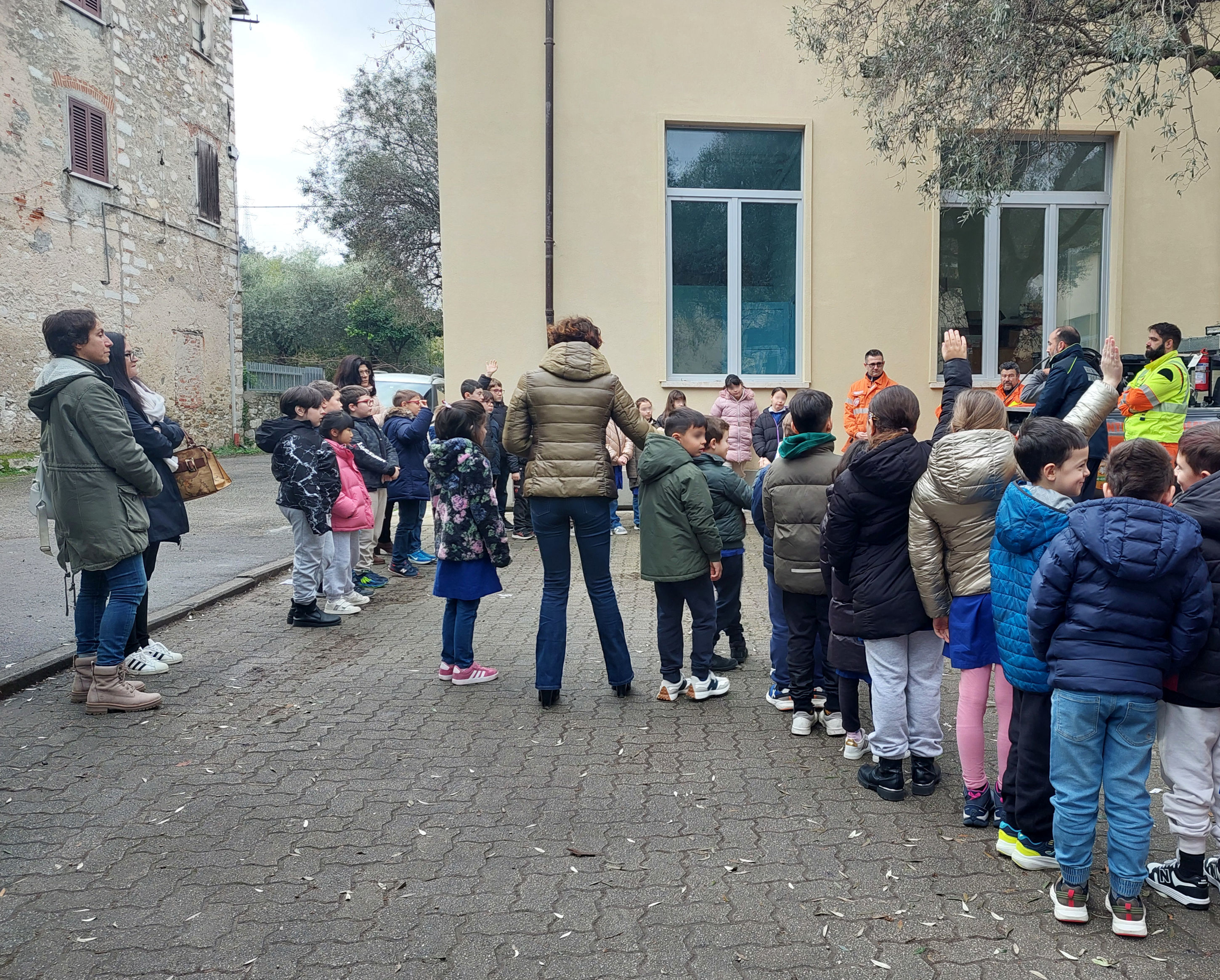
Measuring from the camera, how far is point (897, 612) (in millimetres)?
3988

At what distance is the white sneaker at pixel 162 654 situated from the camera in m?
6.23

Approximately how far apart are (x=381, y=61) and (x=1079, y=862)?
27310mm

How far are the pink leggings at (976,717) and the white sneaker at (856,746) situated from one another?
703 millimetres

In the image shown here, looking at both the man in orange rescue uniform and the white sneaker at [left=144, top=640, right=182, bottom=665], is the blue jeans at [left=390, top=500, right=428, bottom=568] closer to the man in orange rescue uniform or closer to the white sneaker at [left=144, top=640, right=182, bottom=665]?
the white sneaker at [left=144, top=640, right=182, bottom=665]

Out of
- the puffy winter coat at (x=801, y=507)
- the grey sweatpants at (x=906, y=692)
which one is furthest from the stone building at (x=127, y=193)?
the grey sweatpants at (x=906, y=692)

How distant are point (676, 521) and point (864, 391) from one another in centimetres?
679

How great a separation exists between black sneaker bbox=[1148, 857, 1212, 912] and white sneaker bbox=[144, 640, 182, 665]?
549 cm

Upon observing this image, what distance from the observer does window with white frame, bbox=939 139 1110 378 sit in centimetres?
1305

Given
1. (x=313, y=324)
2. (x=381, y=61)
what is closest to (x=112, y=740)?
Answer: (x=381, y=61)

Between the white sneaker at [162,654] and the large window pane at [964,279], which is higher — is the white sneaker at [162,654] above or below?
below

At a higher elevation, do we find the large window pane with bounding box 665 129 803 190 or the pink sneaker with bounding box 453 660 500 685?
the large window pane with bounding box 665 129 803 190

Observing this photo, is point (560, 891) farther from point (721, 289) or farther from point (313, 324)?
point (313, 324)

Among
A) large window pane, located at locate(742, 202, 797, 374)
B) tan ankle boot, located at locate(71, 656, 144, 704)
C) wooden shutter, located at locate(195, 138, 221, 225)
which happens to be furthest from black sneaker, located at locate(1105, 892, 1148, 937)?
wooden shutter, located at locate(195, 138, 221, 225)

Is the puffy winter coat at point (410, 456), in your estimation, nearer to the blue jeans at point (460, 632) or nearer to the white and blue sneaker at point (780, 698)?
the blue jeans at point (460, 632)
